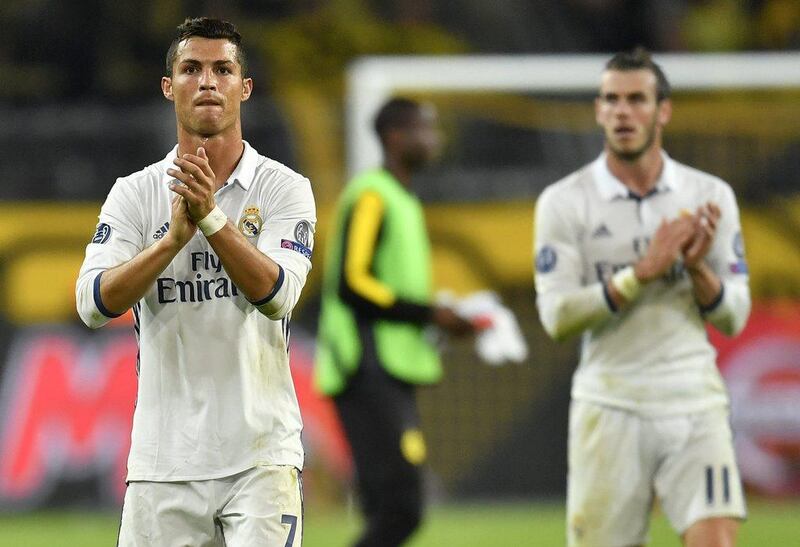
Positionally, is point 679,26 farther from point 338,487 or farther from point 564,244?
point 564,244

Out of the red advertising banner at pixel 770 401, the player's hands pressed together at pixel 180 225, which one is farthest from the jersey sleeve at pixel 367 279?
the red advertising banner at pixel 770 401

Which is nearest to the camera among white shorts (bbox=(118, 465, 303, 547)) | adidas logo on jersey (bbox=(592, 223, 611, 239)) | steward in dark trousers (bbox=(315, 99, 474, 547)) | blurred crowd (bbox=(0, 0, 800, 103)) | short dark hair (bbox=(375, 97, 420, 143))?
white shorts (bbox=(118, 465, 303, 547))

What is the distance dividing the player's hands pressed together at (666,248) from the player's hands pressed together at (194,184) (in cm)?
212

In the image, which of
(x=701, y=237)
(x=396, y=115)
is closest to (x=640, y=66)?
(x=701, y=237)

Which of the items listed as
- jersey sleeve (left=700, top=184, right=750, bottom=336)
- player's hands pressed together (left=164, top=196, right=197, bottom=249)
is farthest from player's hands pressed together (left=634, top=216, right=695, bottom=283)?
player's hands pressed together (left=164, top=196, right=197, bottom=249)

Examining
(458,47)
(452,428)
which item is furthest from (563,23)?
(452,428)

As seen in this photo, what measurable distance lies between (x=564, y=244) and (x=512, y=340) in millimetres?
1520

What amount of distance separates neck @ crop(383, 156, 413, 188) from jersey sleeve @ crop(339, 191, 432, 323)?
0.97ft

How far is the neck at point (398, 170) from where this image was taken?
24.3 feet

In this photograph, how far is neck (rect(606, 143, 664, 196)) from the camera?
233 inches

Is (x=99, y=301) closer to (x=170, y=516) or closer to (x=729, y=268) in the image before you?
(x=170, y=516)

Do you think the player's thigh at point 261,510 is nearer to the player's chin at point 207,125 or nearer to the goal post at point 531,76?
the player's chin at point 207,125

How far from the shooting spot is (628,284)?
18.4 feet

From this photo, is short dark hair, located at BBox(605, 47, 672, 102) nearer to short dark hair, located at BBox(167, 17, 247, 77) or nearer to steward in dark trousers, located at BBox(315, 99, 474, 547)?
steward in dark trousers, located at BBox(315, 99, 474, 547)
